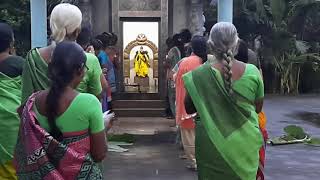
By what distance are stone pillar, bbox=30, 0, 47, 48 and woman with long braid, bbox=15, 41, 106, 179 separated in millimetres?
5071

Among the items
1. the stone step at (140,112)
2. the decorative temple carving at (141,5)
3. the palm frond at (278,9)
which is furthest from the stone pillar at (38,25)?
the palm frond at (278,9)

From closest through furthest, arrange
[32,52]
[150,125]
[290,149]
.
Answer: [32,52]
[290,149]
[150,125]

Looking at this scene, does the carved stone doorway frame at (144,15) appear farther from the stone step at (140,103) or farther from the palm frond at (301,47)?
the palm frond at (301,47)

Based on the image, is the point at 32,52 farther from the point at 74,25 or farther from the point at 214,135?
the point at 214,135

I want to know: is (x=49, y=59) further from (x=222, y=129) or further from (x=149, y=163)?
(x=149, y=163)

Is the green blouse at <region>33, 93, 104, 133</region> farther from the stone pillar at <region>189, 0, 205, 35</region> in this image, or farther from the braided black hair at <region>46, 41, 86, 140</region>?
the stone pillar at <region>189, 0, 205, 35</region>

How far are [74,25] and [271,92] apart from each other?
17396 millimetres

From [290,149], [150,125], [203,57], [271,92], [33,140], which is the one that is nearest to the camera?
[33,140]

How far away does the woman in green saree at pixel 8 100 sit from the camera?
3887 mm

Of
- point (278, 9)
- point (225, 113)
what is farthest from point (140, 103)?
point (225, 113)

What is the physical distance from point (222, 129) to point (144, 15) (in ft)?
28.7

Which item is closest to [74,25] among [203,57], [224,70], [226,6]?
[224,70]

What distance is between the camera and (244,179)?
11.5ft

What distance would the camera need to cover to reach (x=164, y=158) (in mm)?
7957
